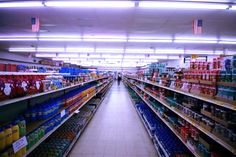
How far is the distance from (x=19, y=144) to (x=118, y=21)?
501 centimetres

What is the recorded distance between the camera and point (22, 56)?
16.4 m

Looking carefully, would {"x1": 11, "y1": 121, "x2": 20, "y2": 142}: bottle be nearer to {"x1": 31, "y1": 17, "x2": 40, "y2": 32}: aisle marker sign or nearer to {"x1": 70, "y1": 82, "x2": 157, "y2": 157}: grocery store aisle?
{"x1": 70, "y1": 82, "x2": 157, "y2": 157}: grocery store aisle

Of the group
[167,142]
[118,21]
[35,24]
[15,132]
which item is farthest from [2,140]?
[118,21]

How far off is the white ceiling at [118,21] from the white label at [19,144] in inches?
159

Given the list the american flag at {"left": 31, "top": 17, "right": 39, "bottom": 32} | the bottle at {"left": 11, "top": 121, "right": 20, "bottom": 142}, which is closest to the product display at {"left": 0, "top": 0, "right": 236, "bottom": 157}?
the bottle at {"left": 11, "top": 121, "right": 20, "bottom": 142}

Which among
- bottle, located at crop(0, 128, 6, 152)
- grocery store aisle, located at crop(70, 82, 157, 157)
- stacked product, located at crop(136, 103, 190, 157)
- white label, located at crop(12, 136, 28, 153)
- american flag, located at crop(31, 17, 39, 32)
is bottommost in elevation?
grocery store aisle, located at crop(70, 82, 157, 157)

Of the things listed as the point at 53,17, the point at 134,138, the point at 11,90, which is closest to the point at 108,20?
the point at 53,17

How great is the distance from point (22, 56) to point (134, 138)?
15090mm

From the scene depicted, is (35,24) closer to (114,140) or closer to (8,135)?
(114,140)

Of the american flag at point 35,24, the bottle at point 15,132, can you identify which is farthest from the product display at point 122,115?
the american flag at point 35,24

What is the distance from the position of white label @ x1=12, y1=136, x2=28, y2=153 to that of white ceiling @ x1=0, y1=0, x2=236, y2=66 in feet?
13.3

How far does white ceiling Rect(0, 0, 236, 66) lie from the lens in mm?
5277

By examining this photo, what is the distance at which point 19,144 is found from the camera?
2021 millimetres

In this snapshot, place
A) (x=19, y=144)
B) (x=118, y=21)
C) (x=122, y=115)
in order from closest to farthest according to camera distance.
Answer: (x=19, y=144)
(x=118, y=21)
(x=122, y=115)
